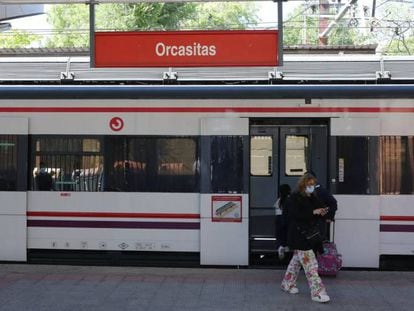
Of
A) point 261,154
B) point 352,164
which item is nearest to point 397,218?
point 352,164

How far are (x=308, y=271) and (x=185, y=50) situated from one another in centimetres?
281

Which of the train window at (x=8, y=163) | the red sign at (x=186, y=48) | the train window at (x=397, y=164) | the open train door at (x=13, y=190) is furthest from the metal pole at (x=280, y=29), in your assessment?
the train window at (x=8, y=163)

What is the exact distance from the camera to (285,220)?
7.57 meters

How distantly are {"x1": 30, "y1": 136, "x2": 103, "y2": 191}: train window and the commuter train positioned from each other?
14 millimetres

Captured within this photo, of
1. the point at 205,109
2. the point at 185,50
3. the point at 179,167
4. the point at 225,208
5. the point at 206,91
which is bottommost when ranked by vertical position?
the point at 225,208

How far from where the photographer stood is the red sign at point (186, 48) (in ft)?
20.7

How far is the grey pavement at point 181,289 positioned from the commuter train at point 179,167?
0.35 m

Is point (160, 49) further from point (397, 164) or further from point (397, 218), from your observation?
point (397, 218)

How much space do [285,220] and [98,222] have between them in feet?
8.83

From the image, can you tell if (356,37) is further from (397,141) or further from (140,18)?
(397,141)

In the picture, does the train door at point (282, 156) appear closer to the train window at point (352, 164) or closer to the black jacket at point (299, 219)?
the train window at point (352, 164)

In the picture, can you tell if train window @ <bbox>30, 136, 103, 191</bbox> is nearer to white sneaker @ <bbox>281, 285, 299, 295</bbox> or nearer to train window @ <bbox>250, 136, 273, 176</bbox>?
train window @ <bbox>250, 136, 273, 176</bbox>

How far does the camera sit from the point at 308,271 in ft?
22.5

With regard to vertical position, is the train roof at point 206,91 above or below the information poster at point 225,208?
above
